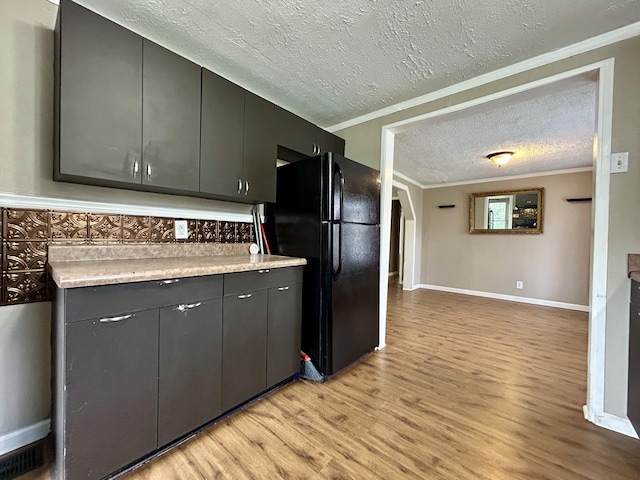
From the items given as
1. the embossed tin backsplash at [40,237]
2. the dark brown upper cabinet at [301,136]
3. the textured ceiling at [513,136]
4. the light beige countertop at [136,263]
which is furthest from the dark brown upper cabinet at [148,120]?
the textured ceiling at [513,136]

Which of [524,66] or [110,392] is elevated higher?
[524,66]

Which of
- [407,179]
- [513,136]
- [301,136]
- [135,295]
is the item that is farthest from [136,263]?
[407,179]

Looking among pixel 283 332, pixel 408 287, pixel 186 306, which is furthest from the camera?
pixel 408 287

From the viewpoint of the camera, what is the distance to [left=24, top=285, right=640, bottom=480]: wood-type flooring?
126cm

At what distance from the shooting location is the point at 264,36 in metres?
1.70

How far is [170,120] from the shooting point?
1613mm

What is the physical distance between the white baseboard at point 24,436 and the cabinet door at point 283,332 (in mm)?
1180

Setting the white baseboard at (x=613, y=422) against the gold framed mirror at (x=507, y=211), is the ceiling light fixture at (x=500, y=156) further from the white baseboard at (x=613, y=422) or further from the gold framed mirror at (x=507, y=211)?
the white baseboard at (x=613, y=422)

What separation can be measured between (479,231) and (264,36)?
16.9ft

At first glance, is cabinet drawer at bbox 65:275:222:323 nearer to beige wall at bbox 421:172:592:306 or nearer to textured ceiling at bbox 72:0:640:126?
textured ceiling at bbox 72:0:640:126

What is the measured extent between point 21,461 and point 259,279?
53.8 inches

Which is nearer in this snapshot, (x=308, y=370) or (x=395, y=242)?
(x=308, y=370)

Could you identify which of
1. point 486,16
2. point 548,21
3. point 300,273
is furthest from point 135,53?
point 548,21

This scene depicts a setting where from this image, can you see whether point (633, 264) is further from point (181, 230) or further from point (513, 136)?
point (181, 230)
